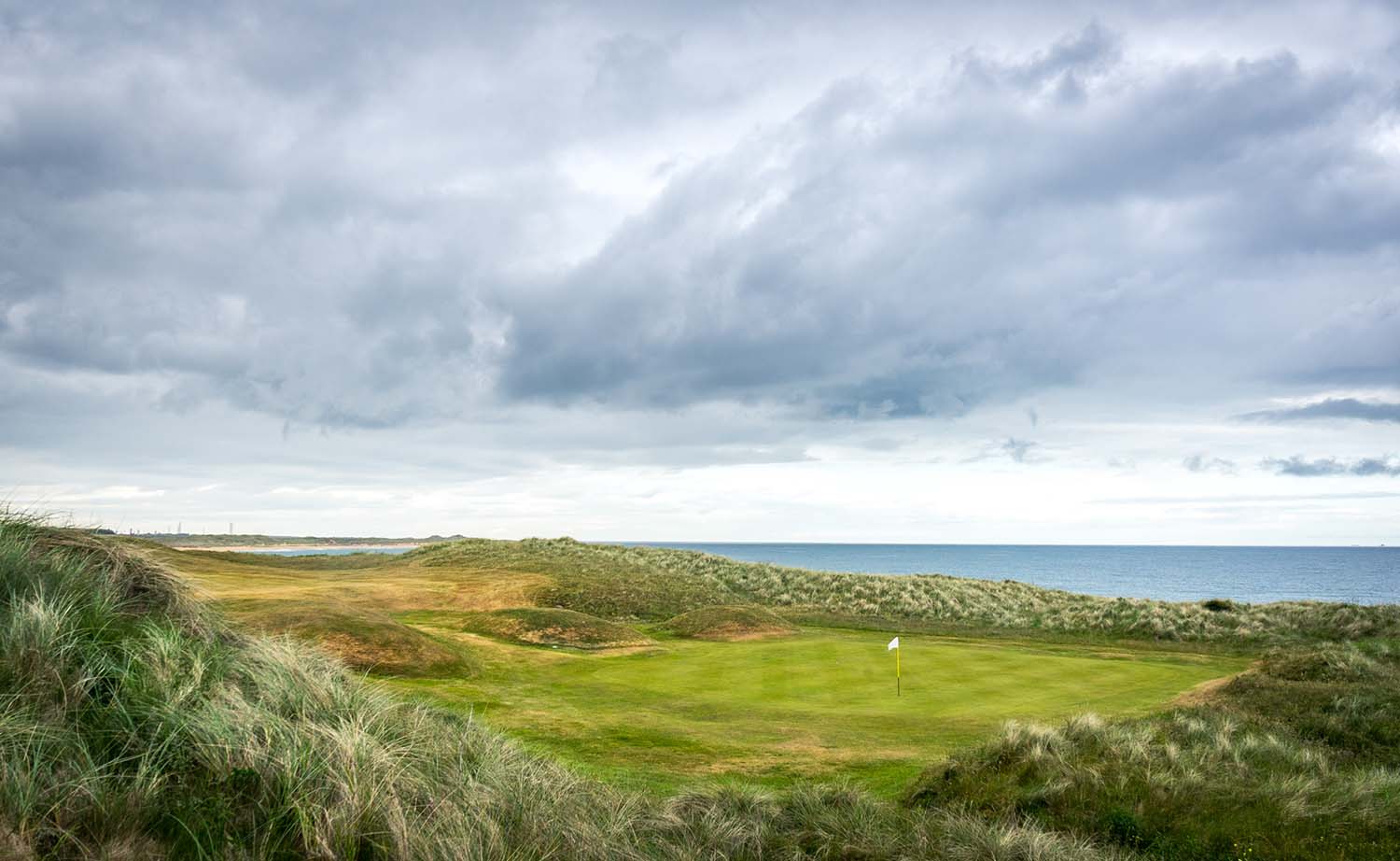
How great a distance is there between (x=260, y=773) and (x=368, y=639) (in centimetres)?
1714

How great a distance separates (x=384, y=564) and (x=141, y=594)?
61.5 meters

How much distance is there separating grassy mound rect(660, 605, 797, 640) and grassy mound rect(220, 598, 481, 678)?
11.1 metres

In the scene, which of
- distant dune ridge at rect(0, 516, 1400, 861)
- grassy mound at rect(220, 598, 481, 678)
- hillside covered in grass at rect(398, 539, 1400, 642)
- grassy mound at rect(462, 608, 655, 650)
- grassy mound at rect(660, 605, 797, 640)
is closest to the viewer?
distant dune ridge at rect(0, 516, 1400, 861)

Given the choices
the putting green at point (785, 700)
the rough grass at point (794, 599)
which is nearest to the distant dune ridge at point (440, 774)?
the putting green at point (785, 700)

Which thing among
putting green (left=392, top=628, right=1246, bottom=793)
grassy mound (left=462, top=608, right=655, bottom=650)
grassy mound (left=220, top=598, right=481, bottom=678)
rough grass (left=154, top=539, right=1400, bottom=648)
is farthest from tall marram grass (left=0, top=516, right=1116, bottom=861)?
rough grass (left=154, top=539, right=1400, bottom=648)

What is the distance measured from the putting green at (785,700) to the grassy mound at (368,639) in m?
0.92

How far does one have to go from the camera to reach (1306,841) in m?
8.20

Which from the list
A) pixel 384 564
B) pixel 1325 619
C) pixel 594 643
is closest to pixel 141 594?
pixel 594 643

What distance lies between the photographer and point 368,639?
71.7 feet

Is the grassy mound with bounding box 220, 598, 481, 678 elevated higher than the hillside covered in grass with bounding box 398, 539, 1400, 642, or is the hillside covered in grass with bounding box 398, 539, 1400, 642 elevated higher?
the grassy mound with bounding box 220, 598, 481, 678

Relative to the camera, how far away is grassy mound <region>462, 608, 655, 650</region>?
94.7 ft

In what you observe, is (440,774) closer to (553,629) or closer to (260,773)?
(260,773)

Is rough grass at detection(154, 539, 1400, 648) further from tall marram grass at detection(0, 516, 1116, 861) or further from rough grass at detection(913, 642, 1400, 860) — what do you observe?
tall marram grass at detection(0, 516, 1116, 861)

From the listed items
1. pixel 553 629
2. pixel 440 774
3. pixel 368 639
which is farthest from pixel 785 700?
pixel 440 774
